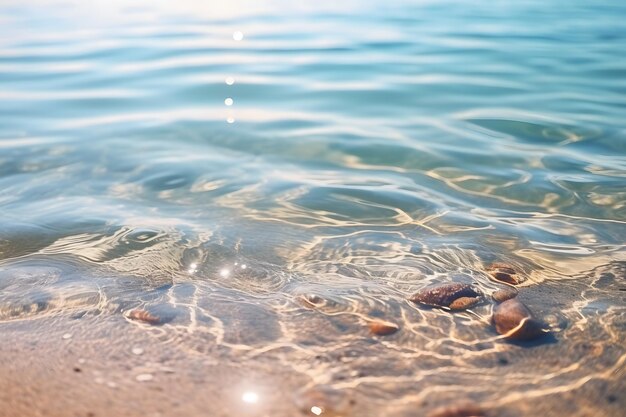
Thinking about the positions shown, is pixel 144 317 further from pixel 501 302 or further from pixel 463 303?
pixel 501 302

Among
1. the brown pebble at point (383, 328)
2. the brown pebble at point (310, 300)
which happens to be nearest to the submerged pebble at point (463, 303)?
the brown pebble at point (383, 328)

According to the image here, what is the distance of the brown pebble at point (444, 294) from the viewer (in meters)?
2.66

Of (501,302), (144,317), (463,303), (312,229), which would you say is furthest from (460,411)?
(312,229)

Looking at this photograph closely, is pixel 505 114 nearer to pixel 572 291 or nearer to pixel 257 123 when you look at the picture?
pixel 257 123

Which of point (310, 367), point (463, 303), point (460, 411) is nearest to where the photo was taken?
point (460, 411)

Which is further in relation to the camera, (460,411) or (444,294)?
(444,294)

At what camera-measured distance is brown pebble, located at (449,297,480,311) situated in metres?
2.62

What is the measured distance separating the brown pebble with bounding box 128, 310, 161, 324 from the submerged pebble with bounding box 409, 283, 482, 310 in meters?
1.08

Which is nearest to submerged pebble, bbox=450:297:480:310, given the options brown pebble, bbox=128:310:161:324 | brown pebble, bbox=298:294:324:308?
brown pebble, bbox=298:294:324:308

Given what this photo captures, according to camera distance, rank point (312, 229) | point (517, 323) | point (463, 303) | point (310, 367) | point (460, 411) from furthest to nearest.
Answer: point (312, 229)
point (463, 303)
point (517, 323)
point (310, 367)
point (460, 411)

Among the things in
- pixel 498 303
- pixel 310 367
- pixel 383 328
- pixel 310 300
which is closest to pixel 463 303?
pixel 498 303

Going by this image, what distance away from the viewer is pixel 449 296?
268cm

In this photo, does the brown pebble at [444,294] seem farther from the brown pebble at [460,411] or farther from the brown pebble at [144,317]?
the brown pebble at [144,317]

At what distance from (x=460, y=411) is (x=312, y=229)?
5.60ft
